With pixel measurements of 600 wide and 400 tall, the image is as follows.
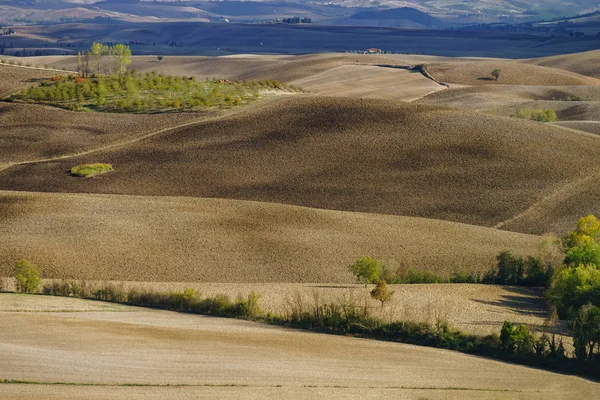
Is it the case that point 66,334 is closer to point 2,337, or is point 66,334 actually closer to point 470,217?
point 2,337

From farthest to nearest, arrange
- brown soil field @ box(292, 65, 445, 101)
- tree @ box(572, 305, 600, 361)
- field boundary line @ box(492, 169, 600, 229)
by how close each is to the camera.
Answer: brown soil field @ box(292, 65, 445, 101) → field boundary line @ box(492, 169, 600, 229) → tree @ box(572, 305, 600, 361)

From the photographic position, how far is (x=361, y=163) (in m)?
76.7

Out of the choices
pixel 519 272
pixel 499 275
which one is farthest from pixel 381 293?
pixel 519 272

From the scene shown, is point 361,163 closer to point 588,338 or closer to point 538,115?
point 538,115

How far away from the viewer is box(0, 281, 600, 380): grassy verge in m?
33.0

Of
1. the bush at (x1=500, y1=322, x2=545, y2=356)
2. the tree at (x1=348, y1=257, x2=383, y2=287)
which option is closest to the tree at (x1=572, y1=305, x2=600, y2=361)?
the bush at (x1=500, y1=322, x2=545, y2=356)

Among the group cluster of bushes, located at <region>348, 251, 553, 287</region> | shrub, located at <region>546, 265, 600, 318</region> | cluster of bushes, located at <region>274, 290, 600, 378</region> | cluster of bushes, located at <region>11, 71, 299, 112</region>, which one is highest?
cluster of bushes, located at <region>11, 71, 299, 112</region>

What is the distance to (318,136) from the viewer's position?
83812 mm

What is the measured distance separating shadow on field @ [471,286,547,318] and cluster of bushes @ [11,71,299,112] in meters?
56.3

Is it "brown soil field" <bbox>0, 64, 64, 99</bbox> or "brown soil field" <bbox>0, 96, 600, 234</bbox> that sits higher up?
"brown soil field" <bbox>0, 64, 64, 99</bbox>

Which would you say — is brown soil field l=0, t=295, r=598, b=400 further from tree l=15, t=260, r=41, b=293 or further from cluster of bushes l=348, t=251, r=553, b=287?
cluster of bushes l=348, t=251, r=553, b=287

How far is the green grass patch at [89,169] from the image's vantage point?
75562 millimetres

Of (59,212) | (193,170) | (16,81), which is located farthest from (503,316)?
(16,81)

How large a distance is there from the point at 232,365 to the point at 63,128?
213ft
